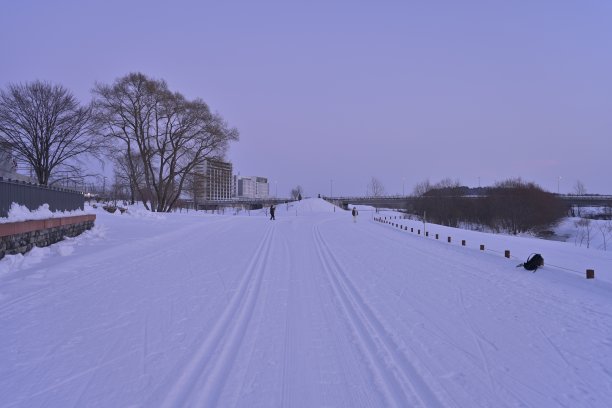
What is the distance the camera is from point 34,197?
43.6 feet

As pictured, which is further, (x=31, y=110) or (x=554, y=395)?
(x=31, y=110)

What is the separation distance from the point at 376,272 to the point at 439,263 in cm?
Answer: 299

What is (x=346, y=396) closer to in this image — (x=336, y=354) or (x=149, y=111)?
(x=336, y=354)

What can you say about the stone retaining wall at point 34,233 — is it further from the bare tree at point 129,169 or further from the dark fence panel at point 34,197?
the bare tree at point 129,169

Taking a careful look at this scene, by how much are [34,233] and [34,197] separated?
153 centimetres

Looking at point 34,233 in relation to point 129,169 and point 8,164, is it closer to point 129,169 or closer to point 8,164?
point 8,164

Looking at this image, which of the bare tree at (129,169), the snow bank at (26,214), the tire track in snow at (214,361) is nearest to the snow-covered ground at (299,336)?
the tire track in snow at (214,361)

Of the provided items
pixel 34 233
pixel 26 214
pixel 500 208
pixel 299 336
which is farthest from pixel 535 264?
pixel 500 208

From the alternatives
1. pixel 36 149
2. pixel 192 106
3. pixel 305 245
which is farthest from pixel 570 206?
pixel 36 149

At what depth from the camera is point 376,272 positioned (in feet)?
36.2

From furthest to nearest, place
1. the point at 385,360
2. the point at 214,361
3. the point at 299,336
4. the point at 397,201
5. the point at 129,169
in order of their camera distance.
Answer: the point at 397,201 → the point at 129,169 → the point at 299,336 → the point at 385,360 → the point at 214,361

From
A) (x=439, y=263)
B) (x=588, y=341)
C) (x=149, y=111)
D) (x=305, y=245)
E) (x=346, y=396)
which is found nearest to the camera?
(x=346, y=396)

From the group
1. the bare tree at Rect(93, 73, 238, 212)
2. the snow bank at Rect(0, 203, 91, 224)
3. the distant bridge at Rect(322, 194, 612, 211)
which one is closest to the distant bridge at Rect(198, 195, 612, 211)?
the distant bridge at Rect(322, 194, 612, 211)

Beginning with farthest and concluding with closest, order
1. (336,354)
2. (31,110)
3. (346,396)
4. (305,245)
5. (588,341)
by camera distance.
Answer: (31,110), (305,245), (588,341), (336,354), (346,396)
